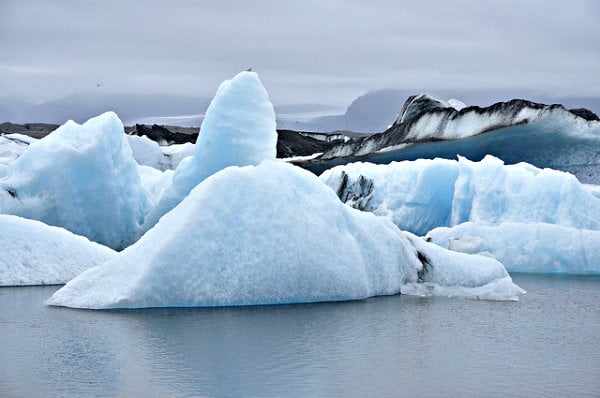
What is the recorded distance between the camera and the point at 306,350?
516 centimetres

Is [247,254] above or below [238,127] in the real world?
below

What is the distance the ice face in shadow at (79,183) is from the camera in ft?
37.6

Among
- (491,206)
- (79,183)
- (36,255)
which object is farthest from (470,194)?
(36,255)

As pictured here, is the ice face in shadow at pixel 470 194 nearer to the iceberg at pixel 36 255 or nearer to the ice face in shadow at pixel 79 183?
the ice face in shadow at pixel 79 183

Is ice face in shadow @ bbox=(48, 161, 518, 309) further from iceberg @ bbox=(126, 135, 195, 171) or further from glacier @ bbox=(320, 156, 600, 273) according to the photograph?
iceberg @ bbox=(126, 135, 195, 171)

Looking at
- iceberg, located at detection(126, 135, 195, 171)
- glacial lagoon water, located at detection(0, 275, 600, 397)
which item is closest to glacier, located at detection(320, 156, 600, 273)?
glacial lagoon water, located at detection(0, 275, 600, 397)

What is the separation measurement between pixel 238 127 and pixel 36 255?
3915 millimetres

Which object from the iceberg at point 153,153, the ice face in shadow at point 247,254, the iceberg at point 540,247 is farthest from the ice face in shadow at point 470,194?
the iceberg at point 153,153

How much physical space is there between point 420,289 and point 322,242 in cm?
139

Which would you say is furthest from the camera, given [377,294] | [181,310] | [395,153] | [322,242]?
[395,153]

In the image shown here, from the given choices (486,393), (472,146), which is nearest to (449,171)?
(472,146)

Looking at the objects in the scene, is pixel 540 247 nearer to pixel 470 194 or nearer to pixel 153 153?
pixel 470 194

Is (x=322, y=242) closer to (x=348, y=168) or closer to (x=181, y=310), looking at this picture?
(x=181, y=310)

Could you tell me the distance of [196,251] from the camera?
21.7 feet
